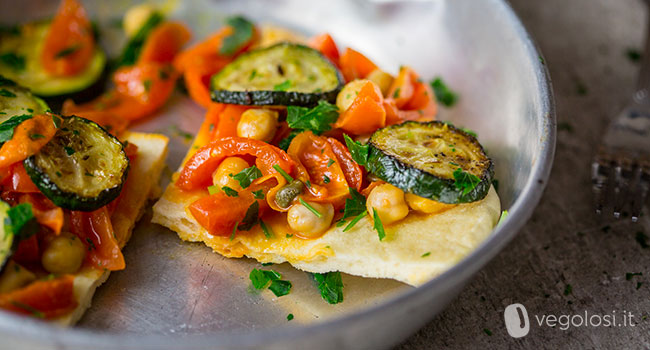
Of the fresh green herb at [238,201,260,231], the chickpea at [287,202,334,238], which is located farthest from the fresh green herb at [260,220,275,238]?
the chickpea at [287,202,334,238]

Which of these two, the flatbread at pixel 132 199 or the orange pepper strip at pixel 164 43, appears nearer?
the flatbread at pixel 132 199

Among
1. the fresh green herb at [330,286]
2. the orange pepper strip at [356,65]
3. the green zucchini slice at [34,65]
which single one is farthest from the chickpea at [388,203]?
the green zucchini slice at [34,65]

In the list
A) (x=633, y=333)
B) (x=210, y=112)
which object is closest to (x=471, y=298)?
(x=633, y=333)

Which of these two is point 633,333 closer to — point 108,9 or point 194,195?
point 194,195

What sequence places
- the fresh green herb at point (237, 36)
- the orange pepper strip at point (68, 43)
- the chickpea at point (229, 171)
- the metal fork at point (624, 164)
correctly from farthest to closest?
1. the fresh green herb at point (237, 36)
2. the orange pepper strip at point (68, 43)
3. the metal fork at point (624, 164)
4. the chickpea at point (229, 171)

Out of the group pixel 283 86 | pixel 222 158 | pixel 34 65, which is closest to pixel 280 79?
pixel 283 86

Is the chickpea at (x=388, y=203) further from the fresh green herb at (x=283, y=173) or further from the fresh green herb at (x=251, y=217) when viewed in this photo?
the fresh green herb at (x=251, y=217)

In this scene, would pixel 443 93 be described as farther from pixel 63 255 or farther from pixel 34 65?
pixel 34 65

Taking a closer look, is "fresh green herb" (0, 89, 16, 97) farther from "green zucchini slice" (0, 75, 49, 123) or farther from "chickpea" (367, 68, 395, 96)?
"chickpea" (367, 68, 395, 96)
